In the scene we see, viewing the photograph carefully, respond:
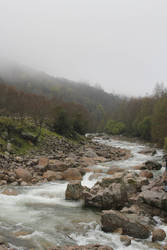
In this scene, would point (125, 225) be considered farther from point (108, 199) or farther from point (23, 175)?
point (23, 175)

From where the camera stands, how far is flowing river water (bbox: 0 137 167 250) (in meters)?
8.72

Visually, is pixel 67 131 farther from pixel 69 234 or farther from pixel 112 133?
pixel 112 133

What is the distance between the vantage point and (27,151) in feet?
94.2

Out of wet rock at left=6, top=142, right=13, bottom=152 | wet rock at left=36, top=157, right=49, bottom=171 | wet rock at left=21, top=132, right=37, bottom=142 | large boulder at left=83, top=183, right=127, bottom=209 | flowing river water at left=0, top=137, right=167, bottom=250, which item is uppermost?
wet rock at left=21, top=132, right=37, bottom=142

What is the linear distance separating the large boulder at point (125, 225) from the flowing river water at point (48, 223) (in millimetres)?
348

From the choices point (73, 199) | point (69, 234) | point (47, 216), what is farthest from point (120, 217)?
point (73, 199)

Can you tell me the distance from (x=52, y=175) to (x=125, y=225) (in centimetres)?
1123

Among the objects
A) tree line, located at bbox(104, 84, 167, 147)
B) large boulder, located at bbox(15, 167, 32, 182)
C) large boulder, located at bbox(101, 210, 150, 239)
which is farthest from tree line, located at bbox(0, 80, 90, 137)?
large boulder, located at bbox(101, 210, 150, 239)

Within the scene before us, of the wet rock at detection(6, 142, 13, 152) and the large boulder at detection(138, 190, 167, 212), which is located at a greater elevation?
the wet rock at detection(6, 142, 13, 152)

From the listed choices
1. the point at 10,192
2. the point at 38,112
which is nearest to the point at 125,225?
the point at 10,192

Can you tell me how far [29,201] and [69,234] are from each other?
522 cm

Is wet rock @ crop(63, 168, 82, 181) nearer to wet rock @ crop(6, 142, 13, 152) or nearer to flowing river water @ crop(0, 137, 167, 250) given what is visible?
flowing river water @ crop(0, 137, 167, 250)

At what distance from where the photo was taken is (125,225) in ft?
31.6

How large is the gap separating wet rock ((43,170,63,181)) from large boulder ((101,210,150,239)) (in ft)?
33.3
